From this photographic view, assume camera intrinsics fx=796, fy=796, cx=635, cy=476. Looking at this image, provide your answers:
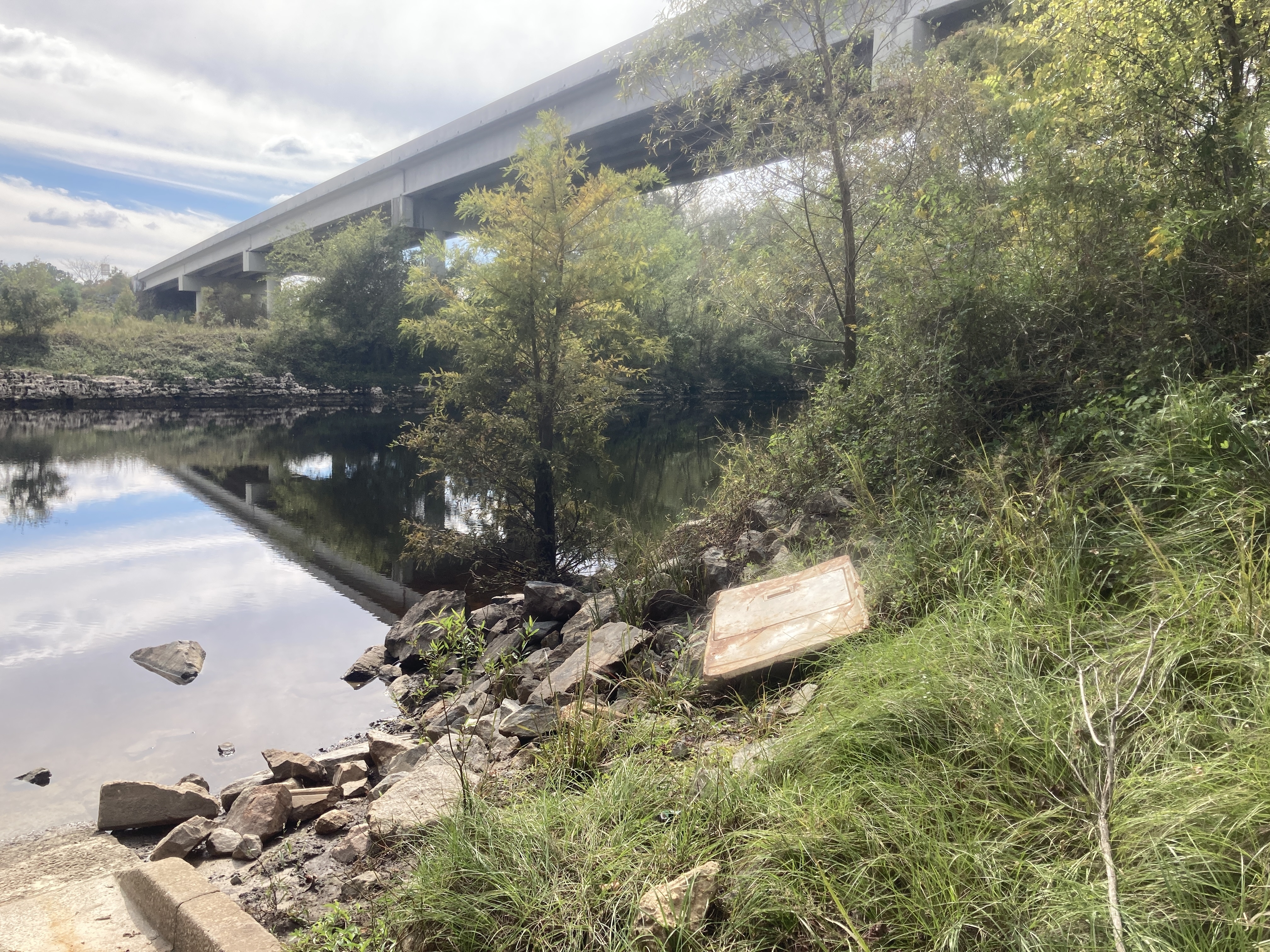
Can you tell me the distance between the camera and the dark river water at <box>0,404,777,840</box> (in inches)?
249

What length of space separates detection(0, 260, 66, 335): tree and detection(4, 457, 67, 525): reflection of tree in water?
21.3 metres

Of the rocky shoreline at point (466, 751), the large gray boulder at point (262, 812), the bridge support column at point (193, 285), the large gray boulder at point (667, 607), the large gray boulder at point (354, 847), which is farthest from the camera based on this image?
the bridge support column at point (193, 285)

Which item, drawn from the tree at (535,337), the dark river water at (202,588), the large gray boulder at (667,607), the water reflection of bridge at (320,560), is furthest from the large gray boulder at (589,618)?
the tree at (535,337)

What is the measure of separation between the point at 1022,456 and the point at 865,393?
2.66 m

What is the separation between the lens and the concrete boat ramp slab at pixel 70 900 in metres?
3.14

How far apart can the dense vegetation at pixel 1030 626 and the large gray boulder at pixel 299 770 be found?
7.64ft

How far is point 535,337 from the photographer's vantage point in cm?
1192

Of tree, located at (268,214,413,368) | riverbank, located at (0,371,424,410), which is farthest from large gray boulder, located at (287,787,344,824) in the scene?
tree, located at (268,214,413,368)

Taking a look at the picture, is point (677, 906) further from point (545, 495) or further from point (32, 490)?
point (32, 490)

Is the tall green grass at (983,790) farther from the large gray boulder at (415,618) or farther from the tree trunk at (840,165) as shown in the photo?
the tree trunk at (840,165)

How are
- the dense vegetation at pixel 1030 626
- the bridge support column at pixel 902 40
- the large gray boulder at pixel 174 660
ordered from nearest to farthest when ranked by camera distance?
the dense vegetation at pixel 1030 626, the large gray boulder at pixel 174 660, the bridge support column at pixel 902 40

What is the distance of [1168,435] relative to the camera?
13.8ft

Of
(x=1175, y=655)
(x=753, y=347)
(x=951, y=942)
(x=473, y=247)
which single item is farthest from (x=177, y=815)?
(x=753, y=347)

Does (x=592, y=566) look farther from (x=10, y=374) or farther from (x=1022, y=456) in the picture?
(x=10, y=374)
